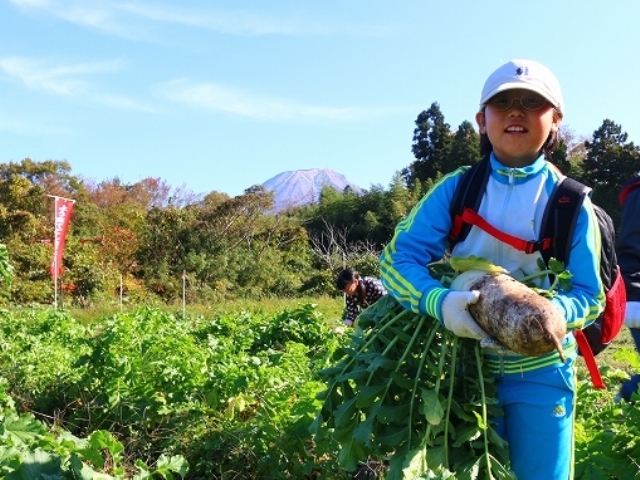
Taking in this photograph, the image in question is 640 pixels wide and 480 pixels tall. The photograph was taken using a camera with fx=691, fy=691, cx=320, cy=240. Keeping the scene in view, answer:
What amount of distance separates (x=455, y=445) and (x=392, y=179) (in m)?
28.7

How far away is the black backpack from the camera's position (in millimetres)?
1989

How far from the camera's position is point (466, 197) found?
2113 mm

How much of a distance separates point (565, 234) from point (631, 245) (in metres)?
1.22

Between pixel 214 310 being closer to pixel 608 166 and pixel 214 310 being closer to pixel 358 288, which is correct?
Answer: pixel 358 288

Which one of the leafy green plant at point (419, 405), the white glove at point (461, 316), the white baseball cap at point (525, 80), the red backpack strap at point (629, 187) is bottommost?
the leafy green plant at point (419, 405)

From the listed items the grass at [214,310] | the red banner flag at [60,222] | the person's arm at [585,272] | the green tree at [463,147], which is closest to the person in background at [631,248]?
the person's arm at [585,272]

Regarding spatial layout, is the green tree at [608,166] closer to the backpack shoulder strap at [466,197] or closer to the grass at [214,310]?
the grass at [214,310]

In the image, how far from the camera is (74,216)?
77.7 ft

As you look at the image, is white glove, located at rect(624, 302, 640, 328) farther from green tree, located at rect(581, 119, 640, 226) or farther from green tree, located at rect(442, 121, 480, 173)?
green tree, located at rect(442, 121, 480, 173)

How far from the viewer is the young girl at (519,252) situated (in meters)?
1.96

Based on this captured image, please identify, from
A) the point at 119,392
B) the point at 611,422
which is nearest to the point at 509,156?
the point at 611,422

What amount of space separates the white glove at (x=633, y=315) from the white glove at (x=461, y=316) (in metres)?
1.41

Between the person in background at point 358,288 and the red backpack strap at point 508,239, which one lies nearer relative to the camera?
the red backpack strap at point 508,239

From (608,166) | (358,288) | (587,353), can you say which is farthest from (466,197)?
(608,166)
